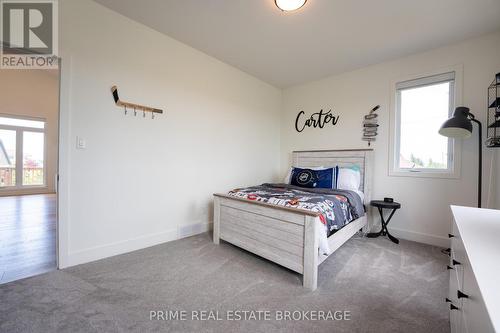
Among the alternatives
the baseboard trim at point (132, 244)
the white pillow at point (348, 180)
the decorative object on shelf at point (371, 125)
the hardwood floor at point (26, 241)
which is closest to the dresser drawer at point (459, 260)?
the white pillow at point (348, 180)

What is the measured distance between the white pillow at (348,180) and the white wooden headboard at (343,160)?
5.7 inches

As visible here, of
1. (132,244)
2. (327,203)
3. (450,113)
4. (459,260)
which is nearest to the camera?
(459,260)

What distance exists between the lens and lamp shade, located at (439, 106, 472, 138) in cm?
218

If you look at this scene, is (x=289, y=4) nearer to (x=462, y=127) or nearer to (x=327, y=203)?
(x=327, y=203)

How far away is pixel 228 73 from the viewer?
11.3ft

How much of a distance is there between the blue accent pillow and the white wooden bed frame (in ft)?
2.05

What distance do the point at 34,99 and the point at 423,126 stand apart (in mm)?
8560

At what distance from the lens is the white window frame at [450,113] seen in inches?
104

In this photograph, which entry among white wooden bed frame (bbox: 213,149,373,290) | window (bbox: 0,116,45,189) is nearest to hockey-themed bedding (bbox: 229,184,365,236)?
white wooden bed frame (bbox: 213,149,373,290)

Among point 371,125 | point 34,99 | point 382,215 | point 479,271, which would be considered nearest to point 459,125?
point 371,125

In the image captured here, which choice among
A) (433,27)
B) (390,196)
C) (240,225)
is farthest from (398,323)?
(433,27)

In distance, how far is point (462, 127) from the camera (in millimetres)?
2170

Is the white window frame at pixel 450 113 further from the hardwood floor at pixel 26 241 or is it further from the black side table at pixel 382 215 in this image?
the hardwood floor at pixel 26 241

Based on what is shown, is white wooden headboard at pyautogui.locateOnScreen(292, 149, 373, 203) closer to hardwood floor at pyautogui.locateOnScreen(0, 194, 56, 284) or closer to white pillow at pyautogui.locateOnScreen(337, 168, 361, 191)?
white pillow at pyautogui.locateOnScreen(337, 168, 361, 191)
